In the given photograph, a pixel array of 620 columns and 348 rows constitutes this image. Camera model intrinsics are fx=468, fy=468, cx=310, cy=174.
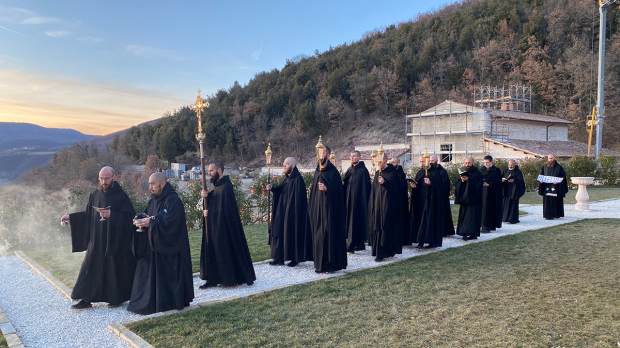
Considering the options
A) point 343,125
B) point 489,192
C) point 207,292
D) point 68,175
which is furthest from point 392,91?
point 207,292

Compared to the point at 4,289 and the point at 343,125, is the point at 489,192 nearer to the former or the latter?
the point at 4,289

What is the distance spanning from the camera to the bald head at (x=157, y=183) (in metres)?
6.45

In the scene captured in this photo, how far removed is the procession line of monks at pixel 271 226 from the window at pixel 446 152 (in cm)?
3497

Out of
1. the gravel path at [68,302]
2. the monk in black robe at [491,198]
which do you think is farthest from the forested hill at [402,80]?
the gravel path at [68,302]

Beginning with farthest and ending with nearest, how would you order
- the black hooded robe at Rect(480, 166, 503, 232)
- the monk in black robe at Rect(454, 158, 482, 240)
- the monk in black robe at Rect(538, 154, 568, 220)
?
the monk in black robe at Rect(538, 154, 568, 220) < the black hooded robe at Rect(480, 166, 503, 232) < the monk in black robe at Rect(454, 158, 482, 240)

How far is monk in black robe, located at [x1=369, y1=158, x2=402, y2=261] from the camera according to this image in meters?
9.41

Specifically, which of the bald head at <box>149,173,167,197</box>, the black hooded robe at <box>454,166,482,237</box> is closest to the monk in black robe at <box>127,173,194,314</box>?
the bald head at <box>149,173,167,197</box>

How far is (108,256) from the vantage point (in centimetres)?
657

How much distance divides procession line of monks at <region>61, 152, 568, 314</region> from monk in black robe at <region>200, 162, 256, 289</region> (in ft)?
0.05

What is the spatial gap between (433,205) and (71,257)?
8.49m

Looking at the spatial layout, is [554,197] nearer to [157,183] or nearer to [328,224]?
[328,224]

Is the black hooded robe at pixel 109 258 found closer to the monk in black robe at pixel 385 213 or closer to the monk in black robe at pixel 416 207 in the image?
the monk in black robe at pixel 385 213

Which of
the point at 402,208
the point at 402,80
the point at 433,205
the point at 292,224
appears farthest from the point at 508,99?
the point at 292,224

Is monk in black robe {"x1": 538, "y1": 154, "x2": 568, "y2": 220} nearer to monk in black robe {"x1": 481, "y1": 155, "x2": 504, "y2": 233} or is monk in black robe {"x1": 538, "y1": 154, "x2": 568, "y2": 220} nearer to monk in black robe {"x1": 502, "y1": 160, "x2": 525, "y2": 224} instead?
monk in black robe {"x1": 502, "y1": 160, "x2": 525, "y2": 224}
